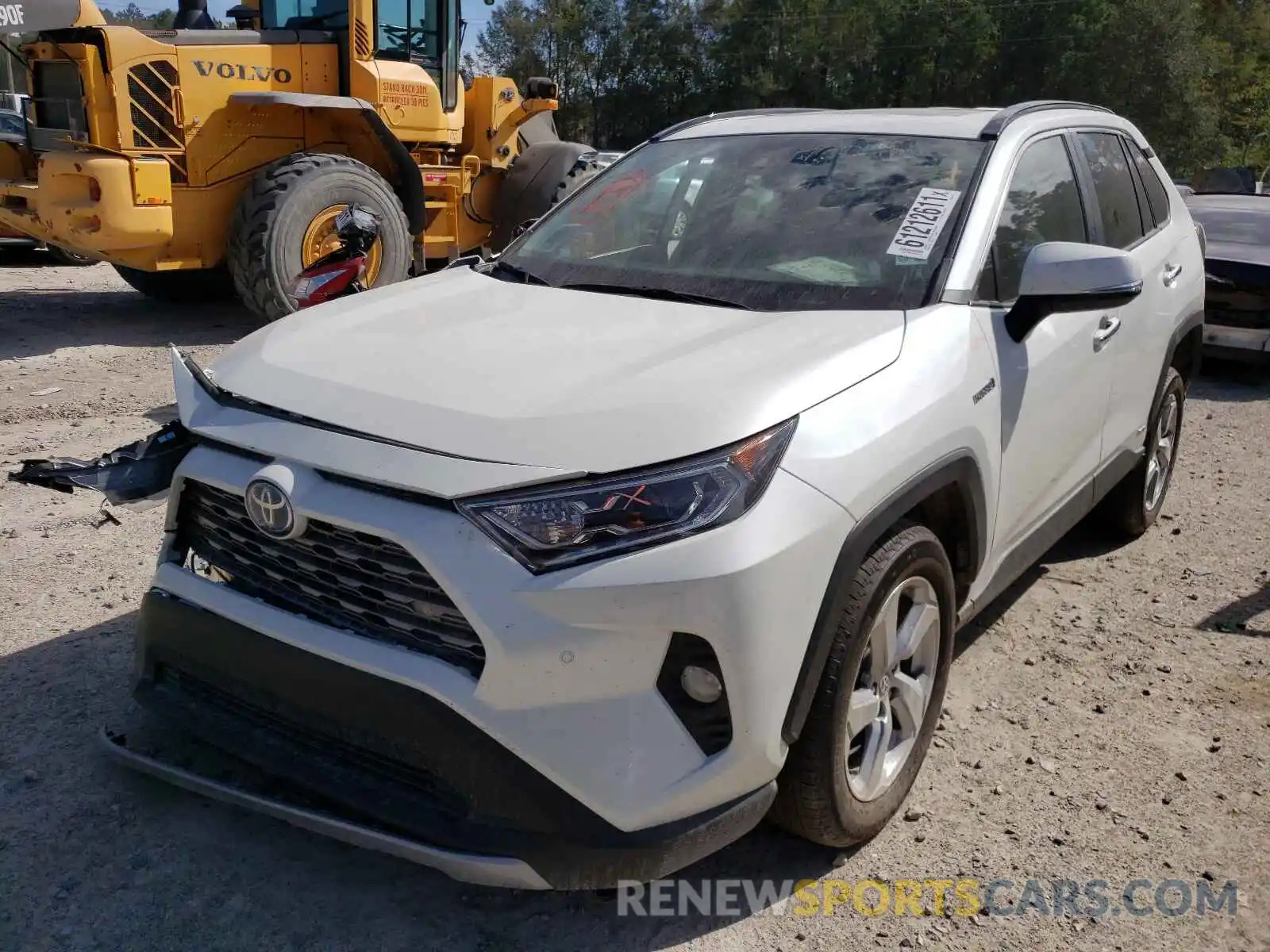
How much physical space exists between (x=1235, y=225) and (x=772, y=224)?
747 centimetres

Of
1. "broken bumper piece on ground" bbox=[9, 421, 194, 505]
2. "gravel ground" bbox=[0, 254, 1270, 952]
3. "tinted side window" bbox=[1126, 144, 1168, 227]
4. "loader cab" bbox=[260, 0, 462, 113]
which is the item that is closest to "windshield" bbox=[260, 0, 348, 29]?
"loader cab" bbox=[260, 0, 462, 113]

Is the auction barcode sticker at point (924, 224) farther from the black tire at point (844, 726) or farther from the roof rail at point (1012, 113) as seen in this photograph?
the black tire at point (844, 726)

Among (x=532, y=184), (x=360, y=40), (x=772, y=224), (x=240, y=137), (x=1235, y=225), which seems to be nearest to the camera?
(x=772, y=224)

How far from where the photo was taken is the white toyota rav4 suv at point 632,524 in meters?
2.14

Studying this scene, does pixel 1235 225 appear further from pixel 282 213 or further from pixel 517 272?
pixel 517 272

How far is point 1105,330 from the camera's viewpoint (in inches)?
148

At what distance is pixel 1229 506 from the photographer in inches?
221

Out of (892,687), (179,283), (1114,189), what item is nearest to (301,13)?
(179,283)

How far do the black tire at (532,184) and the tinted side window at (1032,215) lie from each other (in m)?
6.88

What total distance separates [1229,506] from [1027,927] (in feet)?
12.5

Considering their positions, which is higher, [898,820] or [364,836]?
[364,836]

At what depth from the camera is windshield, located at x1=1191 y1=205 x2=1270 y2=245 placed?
8.90 metres

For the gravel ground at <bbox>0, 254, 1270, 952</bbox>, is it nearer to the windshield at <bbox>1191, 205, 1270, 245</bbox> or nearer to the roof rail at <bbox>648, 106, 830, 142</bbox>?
the roof rail at <bbox>648, 106, 830, 142</bbox>

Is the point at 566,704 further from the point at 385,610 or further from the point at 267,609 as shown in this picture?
Answer: the point at 267,609
